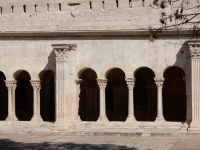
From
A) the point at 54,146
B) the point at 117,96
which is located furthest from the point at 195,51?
the point at 54,146

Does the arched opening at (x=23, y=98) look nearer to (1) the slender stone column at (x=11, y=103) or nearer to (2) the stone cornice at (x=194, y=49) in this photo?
(1) the slender stone column at (x=11, y=103)

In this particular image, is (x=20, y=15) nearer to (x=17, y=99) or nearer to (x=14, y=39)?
(x=14, y=39)

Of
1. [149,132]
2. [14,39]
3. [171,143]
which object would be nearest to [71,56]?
[14,39]

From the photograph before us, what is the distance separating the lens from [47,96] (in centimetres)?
2944

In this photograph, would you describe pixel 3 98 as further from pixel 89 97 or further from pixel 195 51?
pixel 195 51

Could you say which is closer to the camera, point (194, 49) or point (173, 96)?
point (194, 49)

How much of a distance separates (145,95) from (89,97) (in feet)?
9.11

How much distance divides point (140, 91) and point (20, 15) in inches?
275

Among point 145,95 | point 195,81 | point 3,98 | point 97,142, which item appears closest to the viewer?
point 97,142

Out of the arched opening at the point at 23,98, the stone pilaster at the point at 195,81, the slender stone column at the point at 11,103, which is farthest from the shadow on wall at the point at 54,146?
the arched opening at the point at 23,98

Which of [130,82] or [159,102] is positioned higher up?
[130,82]

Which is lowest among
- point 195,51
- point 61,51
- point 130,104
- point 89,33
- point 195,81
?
point 130,104

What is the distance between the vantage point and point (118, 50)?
82.6 feet

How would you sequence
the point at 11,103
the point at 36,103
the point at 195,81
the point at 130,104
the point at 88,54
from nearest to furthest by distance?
the point at 195,81 < the point at 130,104 < the point at 88,54 < the point at 36,103 < the point at 11,103
